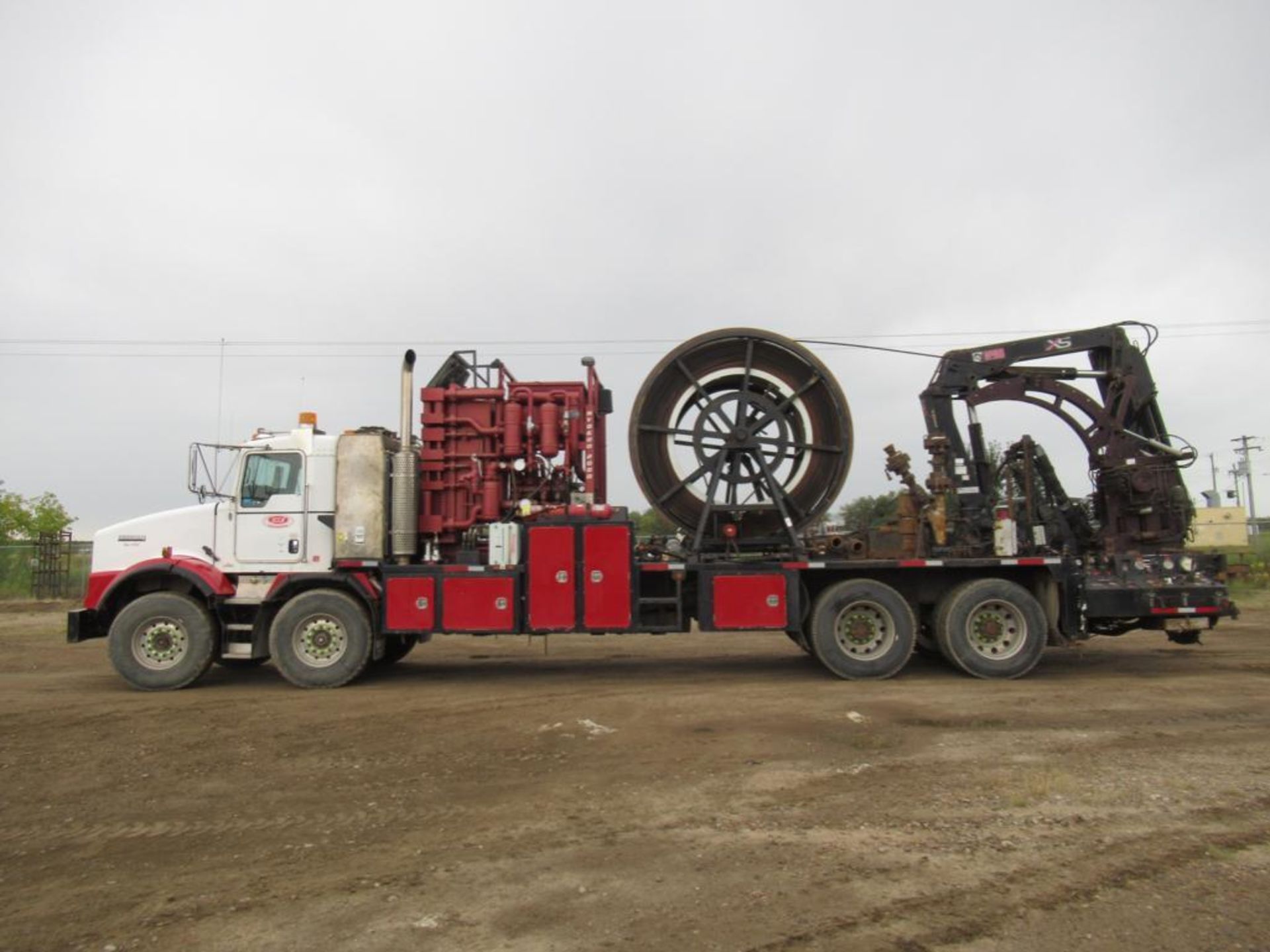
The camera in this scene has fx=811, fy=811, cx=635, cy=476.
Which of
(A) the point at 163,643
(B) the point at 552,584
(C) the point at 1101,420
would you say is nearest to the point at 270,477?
(A) the point at 163,643

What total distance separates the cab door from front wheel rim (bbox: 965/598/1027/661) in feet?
27.1

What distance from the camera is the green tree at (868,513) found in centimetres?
1065

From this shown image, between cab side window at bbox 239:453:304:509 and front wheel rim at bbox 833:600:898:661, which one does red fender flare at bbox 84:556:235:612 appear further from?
front wheel rim at bbox 833:600:898:661

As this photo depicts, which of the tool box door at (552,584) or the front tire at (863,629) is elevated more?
the tool box door at (552,584)

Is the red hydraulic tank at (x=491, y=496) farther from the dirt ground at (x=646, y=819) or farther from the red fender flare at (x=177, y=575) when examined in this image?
the red fender flare at (x=177, y=575)

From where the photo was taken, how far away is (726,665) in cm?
1159

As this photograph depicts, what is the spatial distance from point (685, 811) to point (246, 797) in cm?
298

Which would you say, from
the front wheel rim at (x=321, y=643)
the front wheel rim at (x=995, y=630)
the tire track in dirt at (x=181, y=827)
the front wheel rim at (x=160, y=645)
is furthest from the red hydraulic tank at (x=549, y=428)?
the tire track in dirt at (x=181, y=827)

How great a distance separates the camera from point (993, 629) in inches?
386

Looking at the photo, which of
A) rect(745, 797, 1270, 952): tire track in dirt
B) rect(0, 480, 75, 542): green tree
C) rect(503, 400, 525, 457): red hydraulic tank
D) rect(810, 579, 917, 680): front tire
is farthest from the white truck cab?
rect(0, 480, 75, 542): green tree

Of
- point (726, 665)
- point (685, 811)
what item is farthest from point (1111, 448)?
point (685, 811)

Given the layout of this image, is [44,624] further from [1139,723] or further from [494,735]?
[1139,723]

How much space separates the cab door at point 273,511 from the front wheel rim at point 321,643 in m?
0.85

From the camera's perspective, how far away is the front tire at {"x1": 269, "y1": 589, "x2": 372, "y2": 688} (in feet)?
32.0
